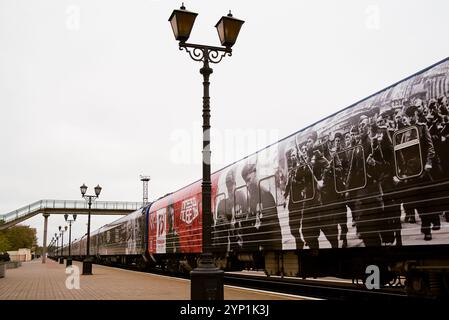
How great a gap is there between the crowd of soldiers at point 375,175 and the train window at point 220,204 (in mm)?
3681

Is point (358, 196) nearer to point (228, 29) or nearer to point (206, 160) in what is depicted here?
point (206, 160)

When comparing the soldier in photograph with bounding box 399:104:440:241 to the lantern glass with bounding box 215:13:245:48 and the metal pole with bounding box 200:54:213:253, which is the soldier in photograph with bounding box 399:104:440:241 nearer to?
the metal pole with bounding box 200:54:213:253

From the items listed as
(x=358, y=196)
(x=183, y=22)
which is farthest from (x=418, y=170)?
(x=183, y=22)

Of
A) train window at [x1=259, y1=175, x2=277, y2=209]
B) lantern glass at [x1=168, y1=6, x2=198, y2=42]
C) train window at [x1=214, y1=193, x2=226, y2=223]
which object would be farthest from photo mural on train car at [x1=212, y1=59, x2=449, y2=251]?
lantern glass at [x1=168, y1=6, x2=198, y2=42]

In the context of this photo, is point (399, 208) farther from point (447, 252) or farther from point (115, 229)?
point (115, 229)

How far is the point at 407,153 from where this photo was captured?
675 cm

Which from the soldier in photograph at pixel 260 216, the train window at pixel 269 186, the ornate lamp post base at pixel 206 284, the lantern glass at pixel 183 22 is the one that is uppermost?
the lantern glass at pixel 183 22

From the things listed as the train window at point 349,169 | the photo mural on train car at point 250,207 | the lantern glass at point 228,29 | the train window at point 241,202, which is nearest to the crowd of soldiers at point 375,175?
the train window at point 349,169

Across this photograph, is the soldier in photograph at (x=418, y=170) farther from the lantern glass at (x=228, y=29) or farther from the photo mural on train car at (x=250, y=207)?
the photo mural on train car at (x=250, y=207)

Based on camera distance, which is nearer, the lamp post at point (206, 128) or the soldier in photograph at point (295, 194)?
the lamp post at point (206, 128)

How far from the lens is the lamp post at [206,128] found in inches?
262

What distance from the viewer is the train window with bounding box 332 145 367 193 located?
25.0 ft

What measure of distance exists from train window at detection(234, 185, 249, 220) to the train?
1.0 inches

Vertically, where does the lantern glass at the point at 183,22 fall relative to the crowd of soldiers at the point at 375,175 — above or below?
above
